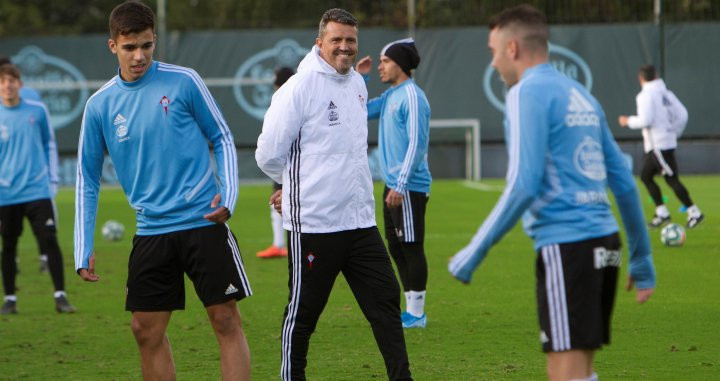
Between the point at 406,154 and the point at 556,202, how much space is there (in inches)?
157

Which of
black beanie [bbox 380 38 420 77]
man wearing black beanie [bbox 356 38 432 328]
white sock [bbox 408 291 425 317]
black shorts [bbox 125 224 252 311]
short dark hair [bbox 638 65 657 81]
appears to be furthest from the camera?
short dark hair [bbox 638 65 657 81]

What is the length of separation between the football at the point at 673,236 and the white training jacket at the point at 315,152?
888cm

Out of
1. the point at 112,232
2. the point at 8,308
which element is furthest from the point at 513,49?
the point at 112,232

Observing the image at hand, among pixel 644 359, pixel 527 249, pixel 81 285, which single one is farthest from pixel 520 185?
pixel 527 249

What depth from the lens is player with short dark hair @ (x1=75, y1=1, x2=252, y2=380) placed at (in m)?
5.92

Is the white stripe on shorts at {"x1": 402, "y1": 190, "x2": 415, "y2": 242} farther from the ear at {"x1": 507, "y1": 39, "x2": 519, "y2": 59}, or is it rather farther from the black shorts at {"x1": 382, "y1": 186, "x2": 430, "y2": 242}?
the ear at {"x1": 507, "y1": 39, "x2": 519, "y2": 59}

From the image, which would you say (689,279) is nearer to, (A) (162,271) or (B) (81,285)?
(B) (81,285)

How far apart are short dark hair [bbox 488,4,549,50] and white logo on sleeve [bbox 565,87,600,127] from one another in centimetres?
27

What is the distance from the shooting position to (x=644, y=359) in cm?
777

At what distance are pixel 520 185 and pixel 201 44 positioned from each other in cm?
2428

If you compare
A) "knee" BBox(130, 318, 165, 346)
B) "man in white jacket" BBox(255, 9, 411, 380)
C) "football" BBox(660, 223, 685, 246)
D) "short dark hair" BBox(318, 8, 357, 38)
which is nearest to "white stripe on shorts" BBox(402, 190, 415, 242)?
"man in white jacket" BBox(255, 9, 411, 380)

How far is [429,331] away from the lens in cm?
912

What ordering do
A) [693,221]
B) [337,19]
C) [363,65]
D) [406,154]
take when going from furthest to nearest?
[693,221]
[406,154]
[363,65]
[337,19]

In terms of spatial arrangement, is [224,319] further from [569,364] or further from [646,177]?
[646,177]
